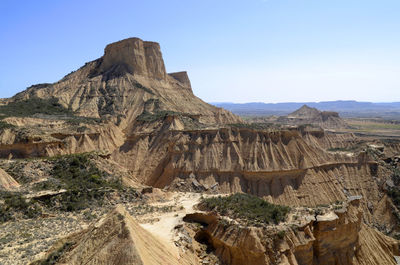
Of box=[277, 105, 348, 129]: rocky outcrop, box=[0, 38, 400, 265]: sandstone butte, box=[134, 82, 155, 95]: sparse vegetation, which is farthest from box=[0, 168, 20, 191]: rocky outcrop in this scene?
box=[277, 105, 348, 129]: rocky outcrop

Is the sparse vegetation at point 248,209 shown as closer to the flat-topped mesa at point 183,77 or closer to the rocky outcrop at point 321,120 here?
the flat-topped mesa at point 183,77

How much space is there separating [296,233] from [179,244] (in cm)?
880

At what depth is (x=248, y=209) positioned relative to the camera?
26.5m

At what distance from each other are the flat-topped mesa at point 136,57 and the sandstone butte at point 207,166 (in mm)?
336

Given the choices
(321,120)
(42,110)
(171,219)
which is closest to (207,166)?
(171,219)

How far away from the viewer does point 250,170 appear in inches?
1997

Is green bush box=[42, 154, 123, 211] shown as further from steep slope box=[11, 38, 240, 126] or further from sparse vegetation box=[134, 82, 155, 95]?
sparse vegetation box=[134, 82, 155, 95]

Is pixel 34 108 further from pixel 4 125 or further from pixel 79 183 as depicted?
pixel 79 183

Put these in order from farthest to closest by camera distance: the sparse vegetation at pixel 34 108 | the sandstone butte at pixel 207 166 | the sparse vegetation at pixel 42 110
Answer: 1. the sparse vegetation at pixel 34 108
2. the sparse vegetation at pixel 42 110
3. the sandstone butte at pixel 207 166

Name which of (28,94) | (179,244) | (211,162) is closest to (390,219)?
(211,162)

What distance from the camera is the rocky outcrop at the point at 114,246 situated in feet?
54.2

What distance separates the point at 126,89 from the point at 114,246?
7450 centimetres

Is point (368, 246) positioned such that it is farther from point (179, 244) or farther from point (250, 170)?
point (250, 170)

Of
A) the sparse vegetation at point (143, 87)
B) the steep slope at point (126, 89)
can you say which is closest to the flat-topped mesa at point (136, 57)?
the steep slope at point (126, 89)
